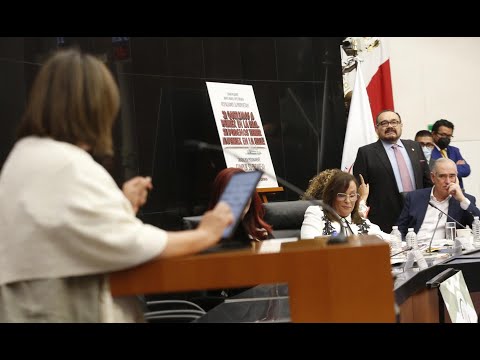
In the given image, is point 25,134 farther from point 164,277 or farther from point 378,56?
point 378,56

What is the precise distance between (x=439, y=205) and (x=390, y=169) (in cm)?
90

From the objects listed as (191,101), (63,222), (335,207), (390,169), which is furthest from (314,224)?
(63,222)

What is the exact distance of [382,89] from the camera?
364 inches

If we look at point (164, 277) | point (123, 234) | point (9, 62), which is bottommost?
point (164, 277)

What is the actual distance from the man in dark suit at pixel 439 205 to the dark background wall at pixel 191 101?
218 cm

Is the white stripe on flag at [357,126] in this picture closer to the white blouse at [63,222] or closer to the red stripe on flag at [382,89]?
the red stripe on flag at [382,89]

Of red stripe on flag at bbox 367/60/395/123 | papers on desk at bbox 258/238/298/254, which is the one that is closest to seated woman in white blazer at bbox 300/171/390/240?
papers on desk at bbox 258/238/298/254

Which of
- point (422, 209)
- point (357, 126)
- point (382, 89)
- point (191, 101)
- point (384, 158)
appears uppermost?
point (382, 89)

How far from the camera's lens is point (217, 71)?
7.36 meters

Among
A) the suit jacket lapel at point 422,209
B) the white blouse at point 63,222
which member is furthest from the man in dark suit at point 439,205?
the white blouse at point 63,222

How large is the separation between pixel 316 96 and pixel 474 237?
11.6ft

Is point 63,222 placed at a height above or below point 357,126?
below

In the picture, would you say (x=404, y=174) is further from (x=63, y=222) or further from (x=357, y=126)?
(x=63, y=222)

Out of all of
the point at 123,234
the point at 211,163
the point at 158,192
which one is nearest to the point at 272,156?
the point at 211,163
